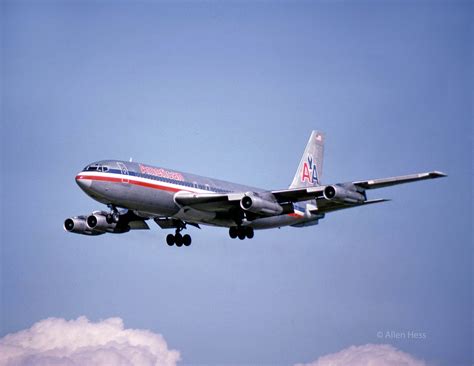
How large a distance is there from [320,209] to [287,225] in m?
4.16

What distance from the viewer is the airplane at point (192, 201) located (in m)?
63.4

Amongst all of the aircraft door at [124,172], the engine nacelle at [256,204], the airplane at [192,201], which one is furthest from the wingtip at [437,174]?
the aircraft door at [124,172]

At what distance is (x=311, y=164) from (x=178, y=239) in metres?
18.5

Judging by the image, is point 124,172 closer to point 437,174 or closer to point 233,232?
point 233,232

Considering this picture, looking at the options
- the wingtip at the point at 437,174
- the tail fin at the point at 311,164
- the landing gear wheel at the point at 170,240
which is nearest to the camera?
the wingtip at the point at 437,174

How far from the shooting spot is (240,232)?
72500mm

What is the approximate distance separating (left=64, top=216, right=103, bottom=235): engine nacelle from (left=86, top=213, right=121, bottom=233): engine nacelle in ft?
4.88

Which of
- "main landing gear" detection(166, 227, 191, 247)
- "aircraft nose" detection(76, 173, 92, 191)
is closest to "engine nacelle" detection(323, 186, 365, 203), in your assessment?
"main landing gear" detection(166, 227, 191, 247)

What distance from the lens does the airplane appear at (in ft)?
208

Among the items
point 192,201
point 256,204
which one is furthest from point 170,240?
point 256,204

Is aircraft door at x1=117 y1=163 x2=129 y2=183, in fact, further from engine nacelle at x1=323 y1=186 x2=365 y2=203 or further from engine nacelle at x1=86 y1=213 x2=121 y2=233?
engine nacelle at x1=323 y1=186 x2=365 y2=203

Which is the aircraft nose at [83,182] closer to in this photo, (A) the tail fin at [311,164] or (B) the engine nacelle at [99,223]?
(B) the engine nacelle at [99,223]

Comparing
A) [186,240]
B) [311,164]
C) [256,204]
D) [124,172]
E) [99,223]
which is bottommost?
[186,240]

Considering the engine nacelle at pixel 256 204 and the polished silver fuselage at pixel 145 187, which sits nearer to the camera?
the polished silver fuselage at pixel 145 187
